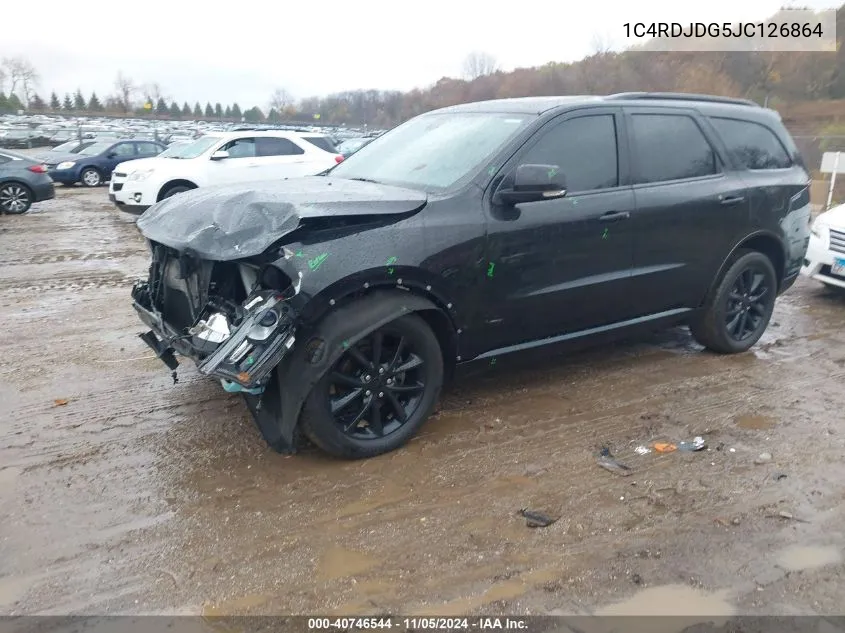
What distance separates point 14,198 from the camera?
14094mm

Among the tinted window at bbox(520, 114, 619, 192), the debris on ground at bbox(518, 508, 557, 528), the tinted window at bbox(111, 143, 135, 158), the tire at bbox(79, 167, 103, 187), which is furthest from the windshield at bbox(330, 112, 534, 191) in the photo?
the tire at bbox(79, 167, 103, 187)

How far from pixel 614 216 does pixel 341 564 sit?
9.02 feet

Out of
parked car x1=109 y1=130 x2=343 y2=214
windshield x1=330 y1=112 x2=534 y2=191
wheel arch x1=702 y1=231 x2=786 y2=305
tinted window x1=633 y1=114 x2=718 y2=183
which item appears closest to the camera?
windshield x1=330 y1=112 x2=534 y2=191

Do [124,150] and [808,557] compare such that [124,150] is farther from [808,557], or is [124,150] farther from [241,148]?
[808,557]

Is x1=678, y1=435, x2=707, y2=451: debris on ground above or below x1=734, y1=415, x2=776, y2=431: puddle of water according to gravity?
below

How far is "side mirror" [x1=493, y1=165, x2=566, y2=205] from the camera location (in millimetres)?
3797

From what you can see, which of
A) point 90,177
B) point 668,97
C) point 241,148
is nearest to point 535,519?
point 668,97

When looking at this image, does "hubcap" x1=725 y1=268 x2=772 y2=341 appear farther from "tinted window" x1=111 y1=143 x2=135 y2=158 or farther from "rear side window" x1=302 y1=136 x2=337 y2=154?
"tinted window" x1=111 y1=143 x2=135 y2=158

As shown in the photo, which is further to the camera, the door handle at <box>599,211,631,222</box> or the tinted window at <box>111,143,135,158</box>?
the tinted window at <box>111,143,135,158</box>

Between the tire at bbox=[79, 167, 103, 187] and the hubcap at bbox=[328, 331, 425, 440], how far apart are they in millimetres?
20058

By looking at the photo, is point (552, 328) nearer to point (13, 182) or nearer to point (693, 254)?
point (693, 254)

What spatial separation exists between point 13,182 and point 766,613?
611 inches

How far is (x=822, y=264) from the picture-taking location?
741 cm

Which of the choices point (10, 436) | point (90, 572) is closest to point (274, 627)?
point (90, 572)
